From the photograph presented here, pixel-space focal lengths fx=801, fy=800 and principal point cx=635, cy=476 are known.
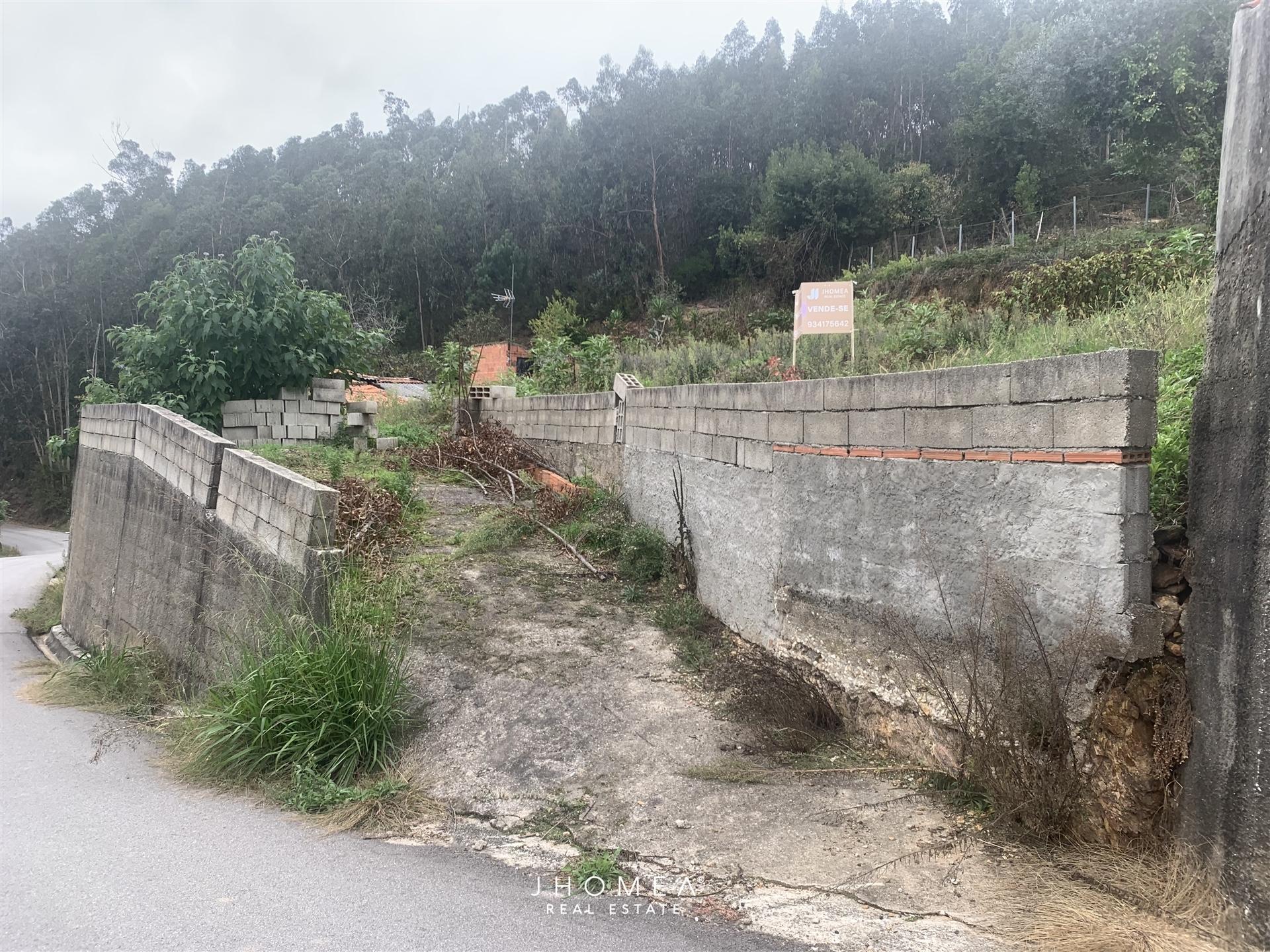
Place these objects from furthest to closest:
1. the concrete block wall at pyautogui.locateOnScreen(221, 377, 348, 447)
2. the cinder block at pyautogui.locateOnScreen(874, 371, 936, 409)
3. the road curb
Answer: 1. the concrete block wall at pyautogui.locateOnScreen(221, 377, 348, 447)
2. the road curb
3. the cinder block at pyautogui.locateOnScreen(874, 371, 936, 409)

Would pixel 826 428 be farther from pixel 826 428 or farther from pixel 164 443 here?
pixel 164 443

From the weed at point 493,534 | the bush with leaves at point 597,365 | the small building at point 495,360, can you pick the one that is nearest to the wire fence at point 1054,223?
the small building at point 495,360

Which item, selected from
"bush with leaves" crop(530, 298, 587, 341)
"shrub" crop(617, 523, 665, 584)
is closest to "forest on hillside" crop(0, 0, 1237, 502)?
"bush with leaves" crop(530, 298, 587, 341)

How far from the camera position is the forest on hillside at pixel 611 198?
3506 cm

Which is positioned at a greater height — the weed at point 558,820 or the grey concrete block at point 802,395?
the grey concrete block at point 802,395

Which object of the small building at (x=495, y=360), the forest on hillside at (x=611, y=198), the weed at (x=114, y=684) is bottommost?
the weed at (x=114, y=684)

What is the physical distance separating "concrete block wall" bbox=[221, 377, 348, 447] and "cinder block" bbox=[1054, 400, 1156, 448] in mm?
10125

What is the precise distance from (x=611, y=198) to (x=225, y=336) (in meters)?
36.9

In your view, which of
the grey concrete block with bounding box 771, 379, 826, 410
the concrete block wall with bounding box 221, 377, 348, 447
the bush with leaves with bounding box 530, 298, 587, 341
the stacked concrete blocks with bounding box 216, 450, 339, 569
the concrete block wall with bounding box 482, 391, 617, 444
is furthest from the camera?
the bush with leaves with bounding box 530, 298, 587, 341

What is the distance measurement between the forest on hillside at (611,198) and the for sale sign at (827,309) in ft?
94.2

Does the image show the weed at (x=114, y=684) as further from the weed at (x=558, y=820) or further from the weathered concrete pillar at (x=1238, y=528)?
the weathered concrete pillar at (x=1238, y=528)

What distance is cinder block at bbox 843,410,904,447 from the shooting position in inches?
168

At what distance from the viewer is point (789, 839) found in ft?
11.7

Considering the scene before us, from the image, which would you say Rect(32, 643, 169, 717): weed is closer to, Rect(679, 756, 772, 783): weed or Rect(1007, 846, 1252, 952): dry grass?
Rect(679, 756, 772, 783): weed
